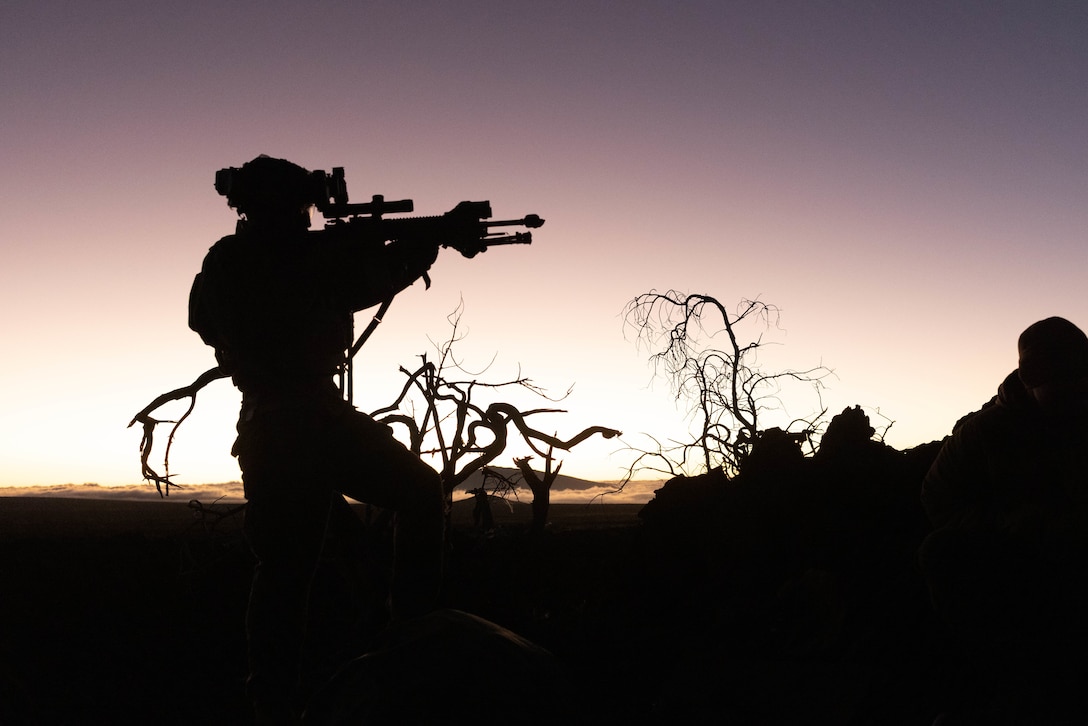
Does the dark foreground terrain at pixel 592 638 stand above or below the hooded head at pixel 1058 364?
below

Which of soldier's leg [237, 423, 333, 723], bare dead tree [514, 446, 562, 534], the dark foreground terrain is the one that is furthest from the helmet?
bare dead tree [514, 446, 562, 534]

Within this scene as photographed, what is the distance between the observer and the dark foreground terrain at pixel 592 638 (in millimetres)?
3953

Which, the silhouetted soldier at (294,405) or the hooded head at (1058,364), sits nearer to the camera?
the hooded head at (1058,364)

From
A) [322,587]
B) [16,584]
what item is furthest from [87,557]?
[322,587]

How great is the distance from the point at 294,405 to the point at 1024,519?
287 cm

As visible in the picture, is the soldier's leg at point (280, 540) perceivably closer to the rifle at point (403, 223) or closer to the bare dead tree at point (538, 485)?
the rifle at point (403, 223)

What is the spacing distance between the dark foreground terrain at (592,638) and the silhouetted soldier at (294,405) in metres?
0.34

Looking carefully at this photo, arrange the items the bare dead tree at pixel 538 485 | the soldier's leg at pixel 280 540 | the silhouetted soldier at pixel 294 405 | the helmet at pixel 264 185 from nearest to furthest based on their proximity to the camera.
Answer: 1. the soldier's leg at pixel 280 540
2. the silhouetted soldier at pixel 294 405
3. the helmet at pixel 264 185
4. the bare dead tree at pixel 538 485

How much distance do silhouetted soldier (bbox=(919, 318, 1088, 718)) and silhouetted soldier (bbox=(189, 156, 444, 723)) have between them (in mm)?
2097

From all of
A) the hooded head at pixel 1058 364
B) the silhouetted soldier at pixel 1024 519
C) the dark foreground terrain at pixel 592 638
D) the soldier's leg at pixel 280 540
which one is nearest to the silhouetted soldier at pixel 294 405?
the soldier's leg at pixel 280 540

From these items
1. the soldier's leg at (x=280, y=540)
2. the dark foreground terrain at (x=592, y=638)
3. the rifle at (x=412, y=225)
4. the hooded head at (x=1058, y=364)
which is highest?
the rifle at (x=412, y=225)

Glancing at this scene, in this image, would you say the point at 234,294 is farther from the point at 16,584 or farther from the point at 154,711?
the point at 16,584

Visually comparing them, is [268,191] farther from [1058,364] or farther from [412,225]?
[1058,364]

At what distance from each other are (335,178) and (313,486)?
4.86 feet
